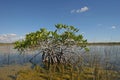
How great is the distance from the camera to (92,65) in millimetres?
12234

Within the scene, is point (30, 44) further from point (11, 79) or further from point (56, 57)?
point (11, 79)

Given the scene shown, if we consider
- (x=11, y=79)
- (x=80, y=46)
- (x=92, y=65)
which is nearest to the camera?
(x=11, y=79)

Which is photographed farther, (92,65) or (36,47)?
(36,47)

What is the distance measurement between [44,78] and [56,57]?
4.35m

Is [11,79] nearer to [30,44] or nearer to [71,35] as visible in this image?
[30,44]

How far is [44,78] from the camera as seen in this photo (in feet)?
33.1

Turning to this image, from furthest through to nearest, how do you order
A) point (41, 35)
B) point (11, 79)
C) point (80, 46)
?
point (80, 46) → point (41, 35) → point (11, 79)

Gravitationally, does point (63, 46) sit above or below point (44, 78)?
above

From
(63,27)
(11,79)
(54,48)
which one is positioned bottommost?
(11,79)

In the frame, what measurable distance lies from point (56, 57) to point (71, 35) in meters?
1.69

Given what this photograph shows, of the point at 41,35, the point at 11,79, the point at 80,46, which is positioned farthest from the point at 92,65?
the point at 11,79

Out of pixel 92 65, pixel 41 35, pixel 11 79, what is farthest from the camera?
pixel 41 35

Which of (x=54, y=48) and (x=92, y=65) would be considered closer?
(x=92, y=65)

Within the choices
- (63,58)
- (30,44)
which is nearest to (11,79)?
(30,44)
